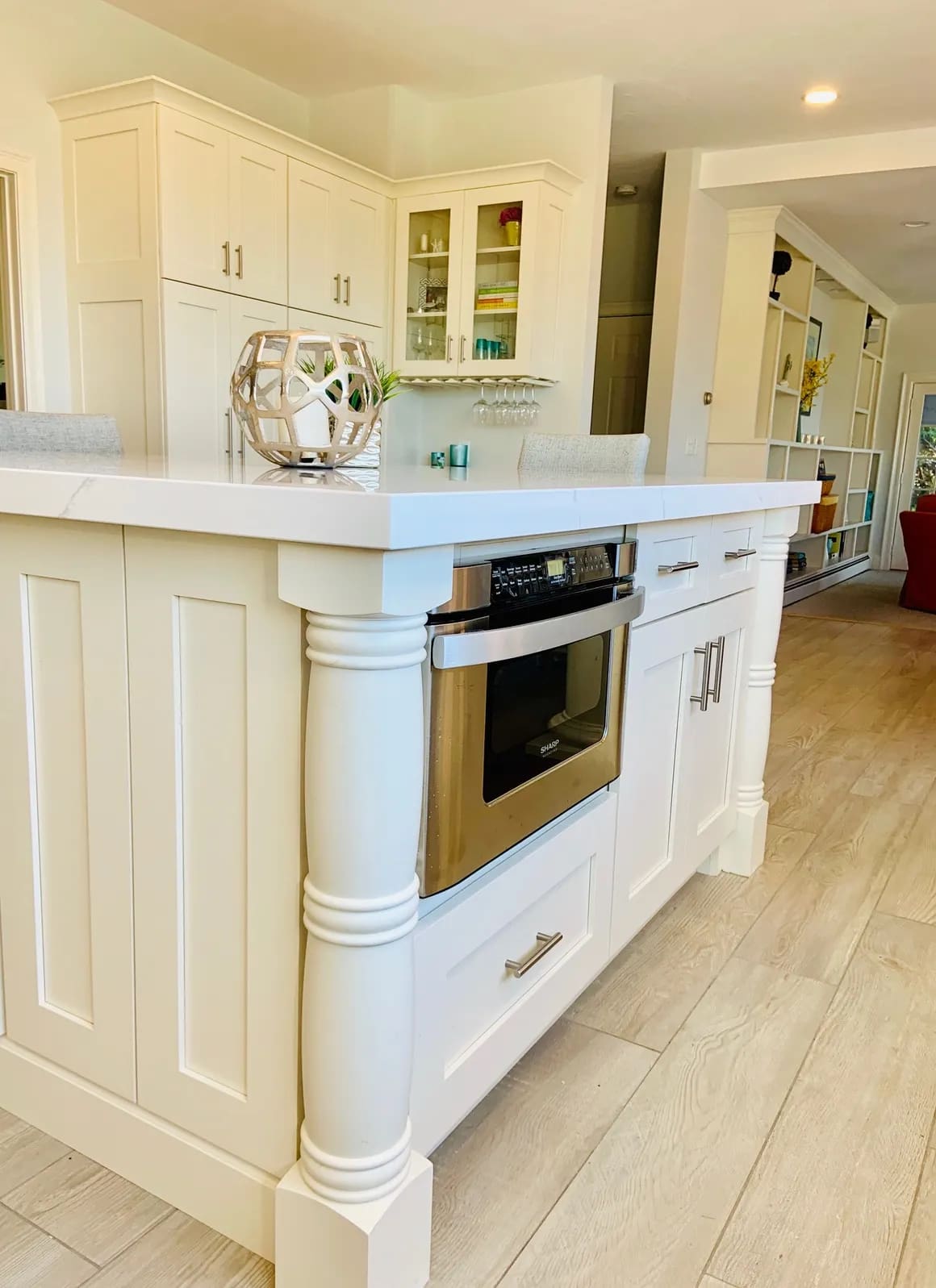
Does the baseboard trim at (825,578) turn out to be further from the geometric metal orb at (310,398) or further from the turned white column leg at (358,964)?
the turned white column leg at (358,964)

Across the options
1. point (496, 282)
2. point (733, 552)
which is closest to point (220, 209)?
point (496, 282)

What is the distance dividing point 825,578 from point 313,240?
17.8ft

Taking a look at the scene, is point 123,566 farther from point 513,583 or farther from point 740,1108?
point 740,1108

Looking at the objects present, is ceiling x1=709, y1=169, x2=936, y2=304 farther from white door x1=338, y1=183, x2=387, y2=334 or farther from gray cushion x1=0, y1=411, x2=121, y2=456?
gray cushion x1=0, y1=411, x2=121, y2=456

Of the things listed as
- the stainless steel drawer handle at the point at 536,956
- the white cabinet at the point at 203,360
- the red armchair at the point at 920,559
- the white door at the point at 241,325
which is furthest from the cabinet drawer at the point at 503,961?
the red armchair at the point at 920,559

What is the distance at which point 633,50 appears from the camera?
12.8ft

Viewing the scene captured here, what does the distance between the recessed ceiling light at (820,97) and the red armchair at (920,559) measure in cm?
290

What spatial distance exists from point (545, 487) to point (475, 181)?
143 inches

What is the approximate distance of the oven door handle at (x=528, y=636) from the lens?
3.43ft

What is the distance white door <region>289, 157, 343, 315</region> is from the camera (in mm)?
3912

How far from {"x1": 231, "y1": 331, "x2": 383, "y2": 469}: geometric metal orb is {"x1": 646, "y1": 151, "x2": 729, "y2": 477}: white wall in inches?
154

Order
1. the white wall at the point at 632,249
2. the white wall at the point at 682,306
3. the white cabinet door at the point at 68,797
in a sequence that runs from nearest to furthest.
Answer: the white cabinet door at the point at 68,797
the white wall at the point at 682,306
the white wall at the point at 632,249

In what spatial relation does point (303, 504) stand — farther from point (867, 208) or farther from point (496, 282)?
point (867, 208)

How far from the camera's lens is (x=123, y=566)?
106cm
